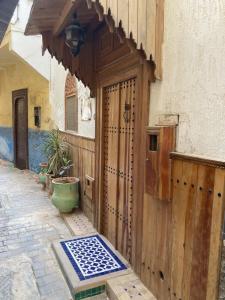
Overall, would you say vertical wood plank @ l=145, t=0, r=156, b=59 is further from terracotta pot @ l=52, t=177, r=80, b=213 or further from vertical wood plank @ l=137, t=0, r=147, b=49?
terracotta pot @ l=52, t=177, r=80, b=213

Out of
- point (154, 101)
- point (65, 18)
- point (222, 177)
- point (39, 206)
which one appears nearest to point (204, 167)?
point (222, 177)

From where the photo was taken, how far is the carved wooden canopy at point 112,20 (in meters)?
1.70

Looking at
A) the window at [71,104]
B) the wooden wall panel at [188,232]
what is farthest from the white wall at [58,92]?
the wooden wall panel at [188,232]

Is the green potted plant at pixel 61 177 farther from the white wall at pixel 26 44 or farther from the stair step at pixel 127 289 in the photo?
the white wall at pixel 26 44

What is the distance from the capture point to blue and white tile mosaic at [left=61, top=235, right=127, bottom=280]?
2.55 metres

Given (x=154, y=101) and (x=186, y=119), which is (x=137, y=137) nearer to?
(x=154, y=101)

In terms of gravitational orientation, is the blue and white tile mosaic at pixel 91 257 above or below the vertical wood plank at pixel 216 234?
below

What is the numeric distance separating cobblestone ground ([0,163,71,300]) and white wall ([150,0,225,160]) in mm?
1962

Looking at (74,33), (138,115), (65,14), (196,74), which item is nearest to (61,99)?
(74,33)

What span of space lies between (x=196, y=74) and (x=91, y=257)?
2197 millimetres

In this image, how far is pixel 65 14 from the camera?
2.29 m

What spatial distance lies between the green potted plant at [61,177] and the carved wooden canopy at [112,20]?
2037mm

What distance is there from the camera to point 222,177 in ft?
4.58

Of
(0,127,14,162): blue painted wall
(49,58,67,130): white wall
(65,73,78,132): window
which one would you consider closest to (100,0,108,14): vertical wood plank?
(65,73,78,132): window
